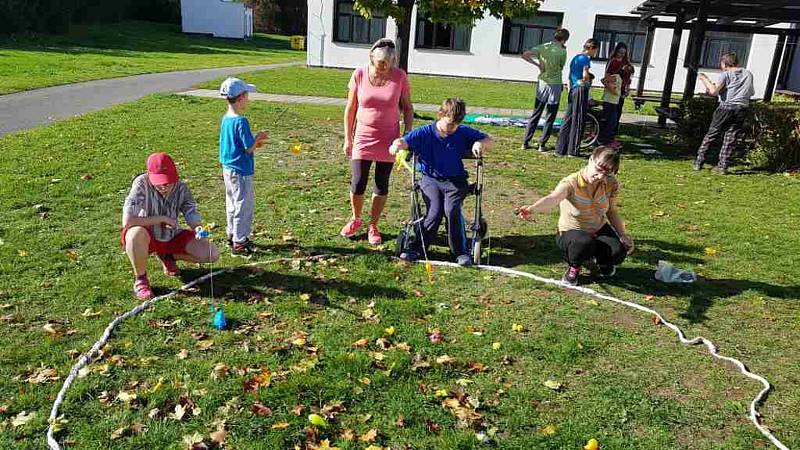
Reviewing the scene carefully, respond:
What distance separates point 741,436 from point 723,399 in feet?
1.25

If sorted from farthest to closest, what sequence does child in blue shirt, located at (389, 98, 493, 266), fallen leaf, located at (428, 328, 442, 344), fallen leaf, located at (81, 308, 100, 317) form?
child in blue shirt, located at (389, 98, 493, 266) < fallen leaf, located at (81, 308, 100, 317) < fallen leaf, located at (428, 328, 442, 344)

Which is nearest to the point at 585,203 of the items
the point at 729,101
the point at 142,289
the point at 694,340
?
the point at 694,340

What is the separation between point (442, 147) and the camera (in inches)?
223

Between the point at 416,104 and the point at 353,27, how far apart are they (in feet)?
40.3

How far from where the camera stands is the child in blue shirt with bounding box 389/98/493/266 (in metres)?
5.55

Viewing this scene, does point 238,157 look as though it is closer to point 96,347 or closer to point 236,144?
point 236,144

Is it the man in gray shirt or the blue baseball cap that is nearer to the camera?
the blue baseball cap

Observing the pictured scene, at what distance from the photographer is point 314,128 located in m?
12.6

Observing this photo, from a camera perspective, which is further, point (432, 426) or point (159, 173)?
point (159, 173)

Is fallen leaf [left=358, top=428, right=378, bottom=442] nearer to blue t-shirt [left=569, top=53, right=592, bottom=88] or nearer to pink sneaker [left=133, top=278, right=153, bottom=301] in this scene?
→ pink sneaker [left=133, top=278, right=153, bottom=301]

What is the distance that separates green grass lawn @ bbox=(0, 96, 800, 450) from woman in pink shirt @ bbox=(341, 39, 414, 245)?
82cm

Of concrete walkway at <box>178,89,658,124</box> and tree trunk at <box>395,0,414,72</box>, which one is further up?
tree trunk at <box>395,0,414,72</box>

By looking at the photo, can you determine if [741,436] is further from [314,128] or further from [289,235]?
[314,128]

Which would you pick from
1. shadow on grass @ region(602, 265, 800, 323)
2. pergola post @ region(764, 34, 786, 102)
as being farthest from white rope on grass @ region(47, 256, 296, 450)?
pergola post @ region(764, 34, 786, 102)
